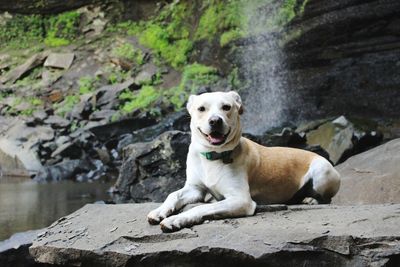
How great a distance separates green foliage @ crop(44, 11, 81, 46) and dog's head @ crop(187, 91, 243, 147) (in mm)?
22176

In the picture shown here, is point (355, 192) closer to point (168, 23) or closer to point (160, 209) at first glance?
point (160, 209)

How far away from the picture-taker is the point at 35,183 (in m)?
14.6

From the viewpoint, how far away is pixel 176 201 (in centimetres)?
461

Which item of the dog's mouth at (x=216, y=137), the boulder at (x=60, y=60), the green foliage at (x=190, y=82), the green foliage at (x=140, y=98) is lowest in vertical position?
the green foliage at (x=140, y=98)

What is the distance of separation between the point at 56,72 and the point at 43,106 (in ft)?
7.42

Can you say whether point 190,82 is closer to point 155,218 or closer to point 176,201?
point 176,201

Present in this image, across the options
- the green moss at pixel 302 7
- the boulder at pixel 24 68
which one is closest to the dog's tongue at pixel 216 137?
the green moss at pixel 302 7

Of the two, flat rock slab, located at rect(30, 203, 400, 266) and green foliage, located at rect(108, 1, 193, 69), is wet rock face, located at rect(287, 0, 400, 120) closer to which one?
green foliage, located at rect(108, 1, 193, 69)

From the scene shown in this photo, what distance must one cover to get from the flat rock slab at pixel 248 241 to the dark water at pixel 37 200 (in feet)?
12.4

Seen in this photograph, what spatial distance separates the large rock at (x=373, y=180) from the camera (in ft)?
21.8

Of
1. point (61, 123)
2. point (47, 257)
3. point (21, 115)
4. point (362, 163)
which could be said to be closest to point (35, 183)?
point (61, 123)

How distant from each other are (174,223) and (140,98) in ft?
54.0

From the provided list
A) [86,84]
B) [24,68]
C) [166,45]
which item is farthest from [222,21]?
[24,68]

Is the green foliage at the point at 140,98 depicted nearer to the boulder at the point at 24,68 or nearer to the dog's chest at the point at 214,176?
the boulder at the point at 24,68
